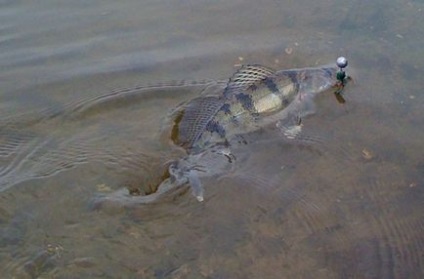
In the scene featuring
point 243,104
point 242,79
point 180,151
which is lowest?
point 180,151

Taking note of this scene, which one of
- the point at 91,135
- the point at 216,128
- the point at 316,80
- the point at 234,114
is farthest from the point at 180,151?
the point at 316,80

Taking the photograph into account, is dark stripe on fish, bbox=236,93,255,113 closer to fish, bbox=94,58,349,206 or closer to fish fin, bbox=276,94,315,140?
fish, bbox=94,58,349,206

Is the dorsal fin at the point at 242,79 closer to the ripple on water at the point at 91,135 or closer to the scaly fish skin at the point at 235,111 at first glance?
the scaly fish skin at the point at 235,111

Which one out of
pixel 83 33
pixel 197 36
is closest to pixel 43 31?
pixel 83 33

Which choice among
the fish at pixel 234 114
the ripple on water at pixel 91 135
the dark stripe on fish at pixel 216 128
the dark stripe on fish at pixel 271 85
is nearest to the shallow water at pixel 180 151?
the ripple on water at pixel 91 135

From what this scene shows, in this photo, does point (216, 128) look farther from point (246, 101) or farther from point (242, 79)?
point (242, 79)

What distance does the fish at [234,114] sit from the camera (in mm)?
5094

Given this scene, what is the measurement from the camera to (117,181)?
4941 mm

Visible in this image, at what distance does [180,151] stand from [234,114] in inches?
28.9

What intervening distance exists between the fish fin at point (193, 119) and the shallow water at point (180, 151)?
136 millimetres

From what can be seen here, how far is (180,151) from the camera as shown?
17.3ft

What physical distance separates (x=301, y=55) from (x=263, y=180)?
6.98ft

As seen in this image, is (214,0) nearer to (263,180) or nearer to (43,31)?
(43,31)

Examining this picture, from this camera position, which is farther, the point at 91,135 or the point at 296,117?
the point at 296,117
